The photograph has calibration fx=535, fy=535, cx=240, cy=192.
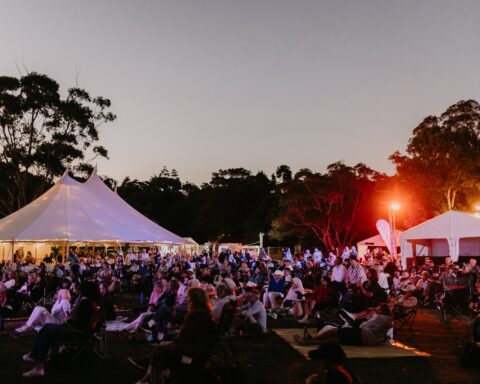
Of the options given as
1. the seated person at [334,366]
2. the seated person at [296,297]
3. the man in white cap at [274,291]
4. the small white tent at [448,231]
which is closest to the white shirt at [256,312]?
the seated person at [296,297]

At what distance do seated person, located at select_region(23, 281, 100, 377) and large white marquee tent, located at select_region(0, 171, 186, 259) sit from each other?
42.8ft

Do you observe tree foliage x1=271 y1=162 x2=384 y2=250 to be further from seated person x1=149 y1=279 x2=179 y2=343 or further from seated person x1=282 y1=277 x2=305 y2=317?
seated person x1=149 y1=279 x2=179 y2=343

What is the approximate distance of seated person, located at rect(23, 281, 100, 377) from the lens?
6.44 m

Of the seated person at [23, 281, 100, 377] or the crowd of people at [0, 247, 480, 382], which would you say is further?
the seated person at [23, 281, 100, 377]

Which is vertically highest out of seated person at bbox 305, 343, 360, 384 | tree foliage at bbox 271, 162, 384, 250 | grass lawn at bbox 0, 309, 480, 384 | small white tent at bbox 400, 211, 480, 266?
tree foliage at bbox 271, 162, 384, 250

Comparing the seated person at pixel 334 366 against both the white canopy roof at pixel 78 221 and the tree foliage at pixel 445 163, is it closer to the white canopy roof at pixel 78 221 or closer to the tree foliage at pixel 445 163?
the white canopy roof at pixel 78 221

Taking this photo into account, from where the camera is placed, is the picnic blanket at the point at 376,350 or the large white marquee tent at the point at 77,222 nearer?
the picnic blanket at the point at 376,350

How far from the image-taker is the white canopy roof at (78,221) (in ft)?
64.4

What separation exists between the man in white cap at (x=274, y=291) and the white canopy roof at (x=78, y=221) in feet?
28.0

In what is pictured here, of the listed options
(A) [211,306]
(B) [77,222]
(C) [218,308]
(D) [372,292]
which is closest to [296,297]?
(D) [372,292]

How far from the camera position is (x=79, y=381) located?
6297 mm

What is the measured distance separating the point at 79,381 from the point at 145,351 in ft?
6.71

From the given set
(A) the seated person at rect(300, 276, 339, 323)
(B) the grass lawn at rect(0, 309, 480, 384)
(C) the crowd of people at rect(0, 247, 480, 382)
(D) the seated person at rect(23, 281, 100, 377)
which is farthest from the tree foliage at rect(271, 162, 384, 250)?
(D) the seated person at rect(23, 281, 100, 377)

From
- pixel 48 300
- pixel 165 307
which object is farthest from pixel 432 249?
pixel 165 307
